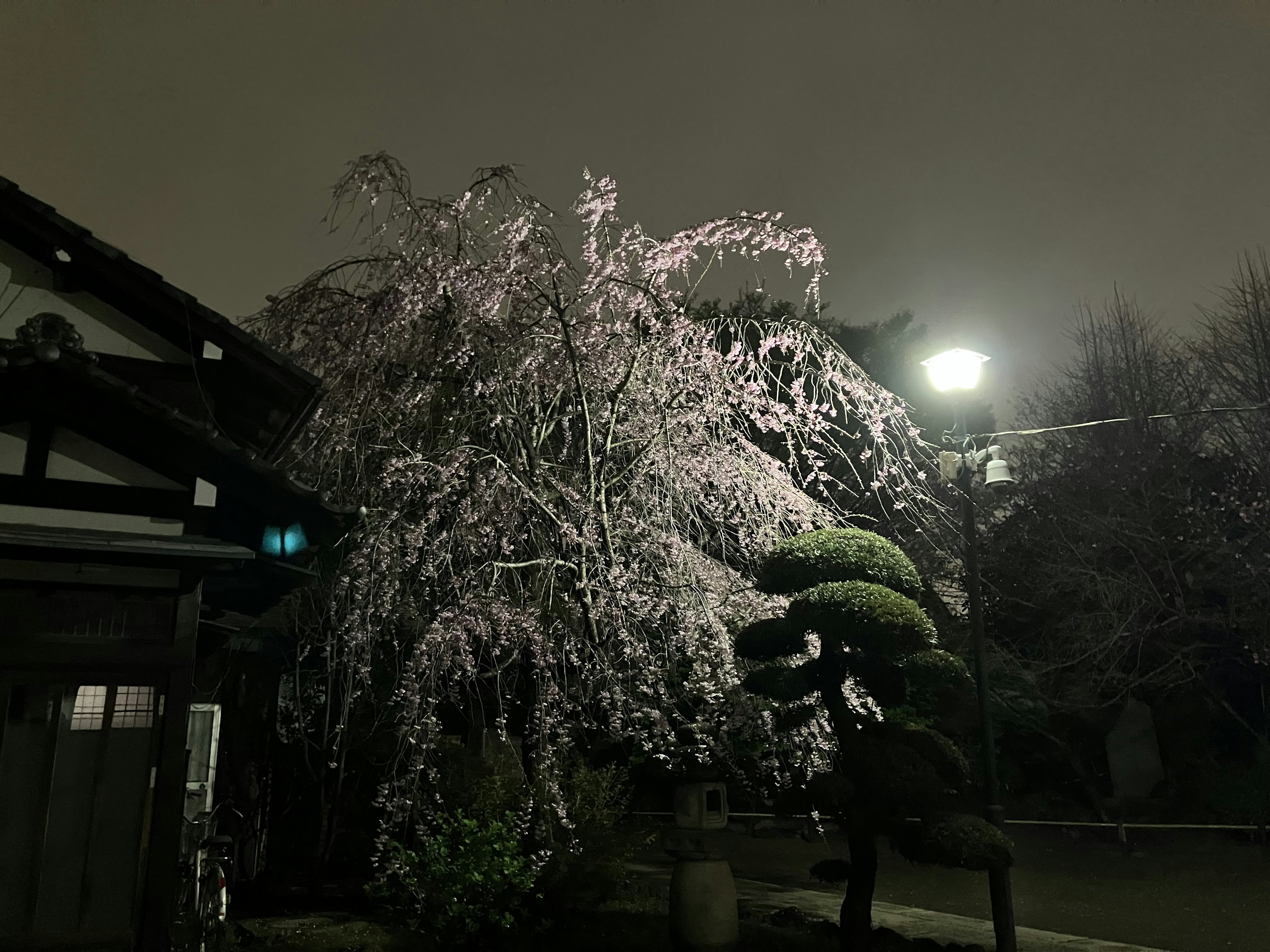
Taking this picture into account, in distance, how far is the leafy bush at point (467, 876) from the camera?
820 cm

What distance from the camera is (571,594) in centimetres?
916

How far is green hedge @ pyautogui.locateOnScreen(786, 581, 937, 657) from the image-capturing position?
8227mm

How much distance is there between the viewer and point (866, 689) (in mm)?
8781

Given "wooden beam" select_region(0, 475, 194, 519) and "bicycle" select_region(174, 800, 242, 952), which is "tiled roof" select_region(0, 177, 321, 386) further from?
"bicycle" select_region(174, 800, 242, 952)

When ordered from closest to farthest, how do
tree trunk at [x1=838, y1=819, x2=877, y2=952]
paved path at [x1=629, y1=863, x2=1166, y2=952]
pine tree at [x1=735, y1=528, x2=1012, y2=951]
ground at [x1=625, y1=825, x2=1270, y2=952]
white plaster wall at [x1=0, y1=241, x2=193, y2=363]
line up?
white plaster wall at [x1=0, y1=241, x2=193, y2=363] < pine tree at [x1=735, y1=528, x2=1012, y2=951] < tree trunk at [x1=838, y1=819, x2=877, y2=952] < paved path at [x1=629, y1=863, x2=1166, y2=952] < ground at [x1=625, y1=825, x2=1270, y2=952]

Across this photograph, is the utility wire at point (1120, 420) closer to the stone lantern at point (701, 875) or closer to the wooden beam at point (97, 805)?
the stone lantern at point (701, 875)

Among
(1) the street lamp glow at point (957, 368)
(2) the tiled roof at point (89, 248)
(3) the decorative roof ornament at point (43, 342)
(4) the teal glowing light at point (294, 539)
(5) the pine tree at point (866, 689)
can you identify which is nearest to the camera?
Result: (3) the decorative roof ornament at point (43, 342)

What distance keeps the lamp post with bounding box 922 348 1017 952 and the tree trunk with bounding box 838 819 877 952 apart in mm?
1043

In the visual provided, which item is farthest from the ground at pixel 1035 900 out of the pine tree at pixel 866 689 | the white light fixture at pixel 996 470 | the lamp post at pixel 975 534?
the white light fixture at pixel 996 470

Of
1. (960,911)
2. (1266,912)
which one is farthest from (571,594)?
(1266,912)

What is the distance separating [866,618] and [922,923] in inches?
184

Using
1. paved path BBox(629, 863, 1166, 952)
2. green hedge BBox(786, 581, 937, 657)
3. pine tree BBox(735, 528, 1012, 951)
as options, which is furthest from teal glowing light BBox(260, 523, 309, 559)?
paved path BBox(629, 863, 1166, 952)

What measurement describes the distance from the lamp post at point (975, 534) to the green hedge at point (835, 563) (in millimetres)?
658

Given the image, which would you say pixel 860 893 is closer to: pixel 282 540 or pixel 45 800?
pixel 282 540
